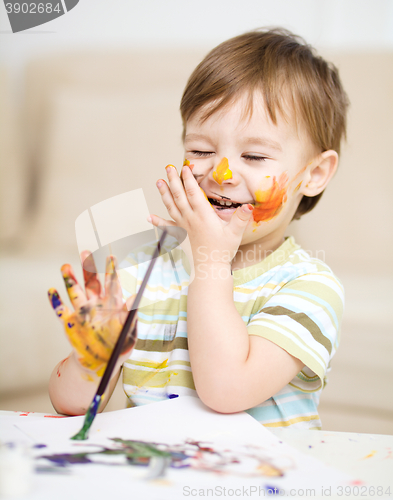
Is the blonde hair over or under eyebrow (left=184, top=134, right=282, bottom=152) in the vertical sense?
over

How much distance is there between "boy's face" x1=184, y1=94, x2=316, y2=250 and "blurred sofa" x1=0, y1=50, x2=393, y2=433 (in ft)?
1.63

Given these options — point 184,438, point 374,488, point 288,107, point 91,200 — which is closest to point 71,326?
point 184,438

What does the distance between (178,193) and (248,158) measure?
0.43ft

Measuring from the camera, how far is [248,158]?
746 millimetres

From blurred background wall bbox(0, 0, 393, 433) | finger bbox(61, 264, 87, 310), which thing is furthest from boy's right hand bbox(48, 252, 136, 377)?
blurred background wall bbox(0, 0, 393, 433)

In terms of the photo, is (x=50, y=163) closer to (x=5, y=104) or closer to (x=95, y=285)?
(x=5, y=104)

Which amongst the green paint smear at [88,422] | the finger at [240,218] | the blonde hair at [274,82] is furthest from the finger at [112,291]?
the blonde hair at [274,82]

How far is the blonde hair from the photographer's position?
75 cm

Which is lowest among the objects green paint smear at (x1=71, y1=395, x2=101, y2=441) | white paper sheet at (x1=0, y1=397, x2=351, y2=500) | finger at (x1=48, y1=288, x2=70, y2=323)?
white paper sheet at (x1=0, y1=397, x2=351, y2=500)

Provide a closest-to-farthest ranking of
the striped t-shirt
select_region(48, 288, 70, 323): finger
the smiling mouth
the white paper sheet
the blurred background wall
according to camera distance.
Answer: the white paper sheet
select_region(48, 288, 70, 323): finger
the striped t-shirt
the smiling mouth
the blurred background wall

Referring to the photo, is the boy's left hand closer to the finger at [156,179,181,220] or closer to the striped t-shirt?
the finger at [156,179,181,220]

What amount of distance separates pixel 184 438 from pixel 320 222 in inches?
35.5

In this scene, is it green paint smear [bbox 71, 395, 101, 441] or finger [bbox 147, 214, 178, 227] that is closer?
green paint smear [bbox 71, 395, 101, 441]

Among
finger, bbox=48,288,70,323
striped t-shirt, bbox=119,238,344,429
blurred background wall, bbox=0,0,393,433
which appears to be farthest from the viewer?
blurred background wall, bbox=0,0,393,433
